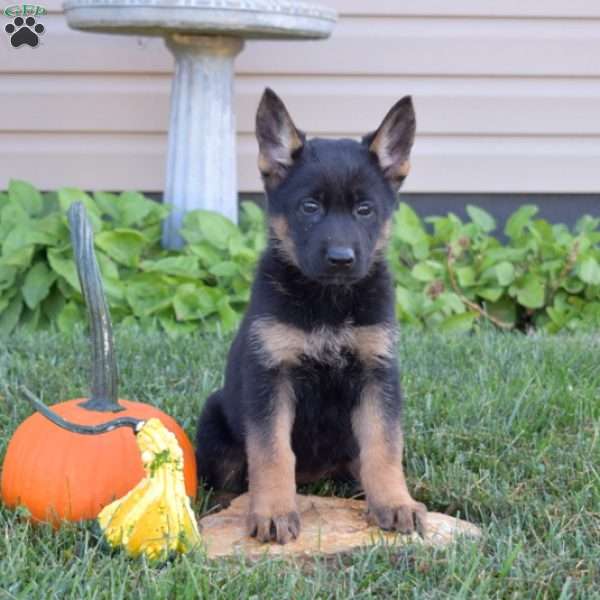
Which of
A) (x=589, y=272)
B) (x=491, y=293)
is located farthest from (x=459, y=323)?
(x=589, y=272)

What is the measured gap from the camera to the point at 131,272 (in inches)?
277

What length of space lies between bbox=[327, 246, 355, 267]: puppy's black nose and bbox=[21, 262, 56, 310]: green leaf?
336 centimetres

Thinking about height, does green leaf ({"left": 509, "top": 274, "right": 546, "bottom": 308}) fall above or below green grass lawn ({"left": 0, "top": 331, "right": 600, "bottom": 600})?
above

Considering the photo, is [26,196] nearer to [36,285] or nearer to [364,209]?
[36,285]

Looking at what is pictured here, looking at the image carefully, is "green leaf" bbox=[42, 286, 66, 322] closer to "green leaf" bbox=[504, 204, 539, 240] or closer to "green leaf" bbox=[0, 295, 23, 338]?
"green leaf" bbox=[0, 295, 23, 338]

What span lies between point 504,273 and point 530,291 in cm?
19

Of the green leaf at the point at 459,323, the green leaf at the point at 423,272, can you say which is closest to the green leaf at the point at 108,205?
the green leaf at the point at 423,272

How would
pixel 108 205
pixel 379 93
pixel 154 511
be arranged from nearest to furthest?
1. pixel 154 511
2. pixel 108 205
3. pixel 379 93

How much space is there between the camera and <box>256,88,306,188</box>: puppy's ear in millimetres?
4082

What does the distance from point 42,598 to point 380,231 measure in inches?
67.0

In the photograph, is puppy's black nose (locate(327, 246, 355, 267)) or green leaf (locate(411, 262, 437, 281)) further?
green leaf (locate(411, 262, 437, 281))

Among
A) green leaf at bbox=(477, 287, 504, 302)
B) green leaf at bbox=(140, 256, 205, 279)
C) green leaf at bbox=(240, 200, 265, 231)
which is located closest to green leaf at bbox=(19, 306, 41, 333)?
green leaf at bbox=(140, 256, 205, 279)

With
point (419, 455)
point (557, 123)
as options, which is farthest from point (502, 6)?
point (419, 455)

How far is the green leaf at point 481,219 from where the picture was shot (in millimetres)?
7691
